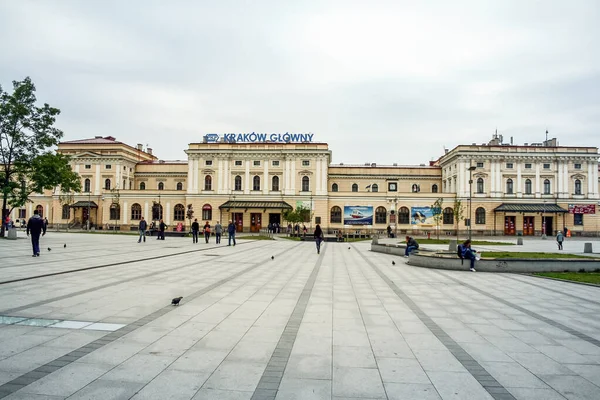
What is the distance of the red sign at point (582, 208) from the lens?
53934 mm

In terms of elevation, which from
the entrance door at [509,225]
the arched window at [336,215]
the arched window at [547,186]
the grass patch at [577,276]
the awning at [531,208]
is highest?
the arched window at [547,186]

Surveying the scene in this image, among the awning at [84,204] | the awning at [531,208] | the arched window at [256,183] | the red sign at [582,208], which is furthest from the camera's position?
the awning at [84,204]

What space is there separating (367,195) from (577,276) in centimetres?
4256

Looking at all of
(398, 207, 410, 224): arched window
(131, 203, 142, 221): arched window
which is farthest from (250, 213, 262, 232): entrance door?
(398, 207, 410, 224): arched window

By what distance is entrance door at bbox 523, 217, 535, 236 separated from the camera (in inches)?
2201

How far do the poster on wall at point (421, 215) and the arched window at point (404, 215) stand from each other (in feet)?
1.81

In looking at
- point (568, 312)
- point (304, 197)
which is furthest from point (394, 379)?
point (304, 197)

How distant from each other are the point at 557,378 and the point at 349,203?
5182 cm

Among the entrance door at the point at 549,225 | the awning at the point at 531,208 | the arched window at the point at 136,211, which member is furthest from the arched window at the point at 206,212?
the entrance door at the point at 549,225

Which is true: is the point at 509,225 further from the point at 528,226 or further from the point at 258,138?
the point at 258,138

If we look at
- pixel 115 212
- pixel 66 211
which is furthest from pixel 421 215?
pixel 66 211

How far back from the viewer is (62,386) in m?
4.31

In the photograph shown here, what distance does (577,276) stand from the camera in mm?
13977

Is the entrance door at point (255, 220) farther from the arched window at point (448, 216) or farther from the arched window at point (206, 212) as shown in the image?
the arched window at point (448, 216)
